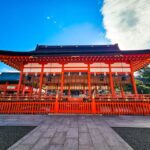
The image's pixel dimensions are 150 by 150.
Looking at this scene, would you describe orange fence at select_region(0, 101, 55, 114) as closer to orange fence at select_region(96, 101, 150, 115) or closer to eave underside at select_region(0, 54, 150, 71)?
orange fence at select_region(96, 101, 150, 115)

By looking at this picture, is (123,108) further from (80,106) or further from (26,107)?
(26,107)

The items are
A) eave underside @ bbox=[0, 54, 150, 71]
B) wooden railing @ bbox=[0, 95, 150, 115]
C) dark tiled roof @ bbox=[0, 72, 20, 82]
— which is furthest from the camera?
dark tiled roof @ bbox=[0, 72, 20, 82]

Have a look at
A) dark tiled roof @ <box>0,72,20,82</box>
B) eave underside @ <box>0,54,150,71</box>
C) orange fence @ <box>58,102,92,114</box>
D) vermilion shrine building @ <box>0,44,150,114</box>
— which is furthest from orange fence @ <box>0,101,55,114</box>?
dark tiled roof @ <box>0,72,20,82</box>

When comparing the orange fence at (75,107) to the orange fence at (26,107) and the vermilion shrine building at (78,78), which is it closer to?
the vermilion shrine building at (78,78)

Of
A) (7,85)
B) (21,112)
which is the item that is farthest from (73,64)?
(7,85)

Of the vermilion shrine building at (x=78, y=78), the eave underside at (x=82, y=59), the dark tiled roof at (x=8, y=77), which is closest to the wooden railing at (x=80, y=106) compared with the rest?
the vermilion shrine building at (x=78, y=78)

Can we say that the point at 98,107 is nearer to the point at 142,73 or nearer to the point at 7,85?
the point at 142,73

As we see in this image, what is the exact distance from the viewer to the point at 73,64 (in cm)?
998

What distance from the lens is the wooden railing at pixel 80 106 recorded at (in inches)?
291

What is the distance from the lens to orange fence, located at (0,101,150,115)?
7375 mm

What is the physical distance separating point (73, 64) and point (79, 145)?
307 inches

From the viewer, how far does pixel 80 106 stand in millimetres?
7582

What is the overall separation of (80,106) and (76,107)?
1.02ft

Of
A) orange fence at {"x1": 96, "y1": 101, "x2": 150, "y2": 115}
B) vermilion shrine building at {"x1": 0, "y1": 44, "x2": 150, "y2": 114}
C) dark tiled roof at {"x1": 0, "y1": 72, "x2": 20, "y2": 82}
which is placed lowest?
orange fence at {"x1": 96, "y1": 101, "x2": 150, "y2": 115}
